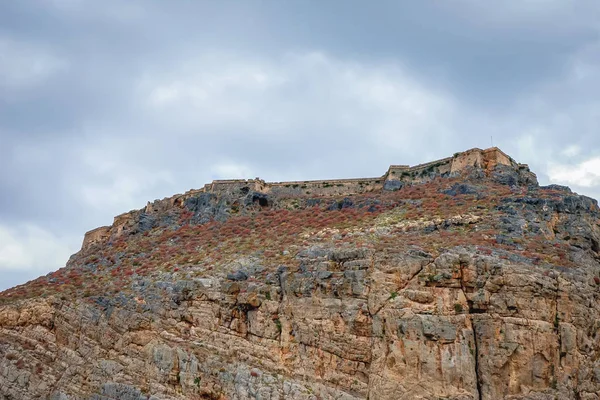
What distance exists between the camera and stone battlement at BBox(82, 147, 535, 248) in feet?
161

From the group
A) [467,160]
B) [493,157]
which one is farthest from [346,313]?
[493,157]

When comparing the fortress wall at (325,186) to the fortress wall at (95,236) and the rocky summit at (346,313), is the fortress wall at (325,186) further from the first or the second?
the fortress wall at (95,236)

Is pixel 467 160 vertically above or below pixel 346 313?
above

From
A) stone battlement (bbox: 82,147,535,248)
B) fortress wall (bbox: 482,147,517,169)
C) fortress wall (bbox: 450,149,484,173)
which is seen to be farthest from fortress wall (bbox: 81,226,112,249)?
fortress wall (bbox: 482,147,517,169)

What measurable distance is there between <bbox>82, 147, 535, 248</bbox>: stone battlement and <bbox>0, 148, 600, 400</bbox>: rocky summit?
911 centimetres

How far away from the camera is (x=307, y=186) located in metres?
52.8

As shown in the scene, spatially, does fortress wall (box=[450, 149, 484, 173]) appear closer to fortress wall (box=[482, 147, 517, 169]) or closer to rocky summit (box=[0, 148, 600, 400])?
fortress wall (box=[482, 147, 517, 169])

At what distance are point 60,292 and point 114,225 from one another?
20314mm

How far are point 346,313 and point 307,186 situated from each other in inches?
983

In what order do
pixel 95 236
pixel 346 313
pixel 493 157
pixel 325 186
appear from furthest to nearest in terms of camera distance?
pixel 95 236, pixel 325 186, pixel 493 157, pixel 346 313

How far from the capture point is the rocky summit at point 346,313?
26250mm

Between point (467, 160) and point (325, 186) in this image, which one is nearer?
point (467, 160)

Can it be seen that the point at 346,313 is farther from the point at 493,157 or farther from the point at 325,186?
the point at 325,186

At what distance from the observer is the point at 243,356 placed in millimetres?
29359
